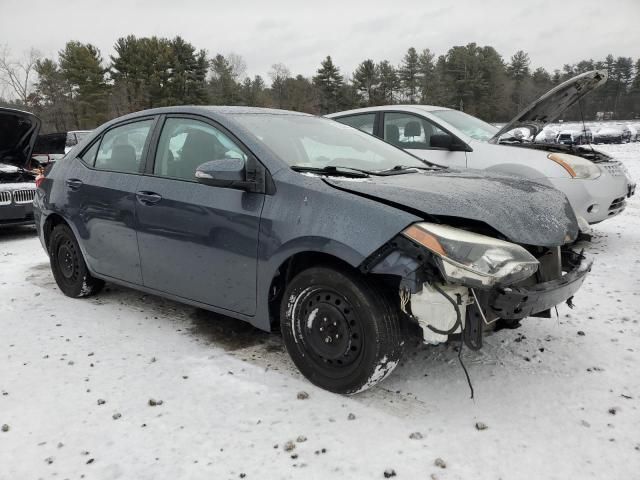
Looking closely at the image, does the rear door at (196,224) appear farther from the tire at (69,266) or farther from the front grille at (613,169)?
the front grille at (613,169)

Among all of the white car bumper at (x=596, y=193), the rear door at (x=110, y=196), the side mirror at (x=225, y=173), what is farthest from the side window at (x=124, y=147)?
the white car bumper at (x=596, y=193)

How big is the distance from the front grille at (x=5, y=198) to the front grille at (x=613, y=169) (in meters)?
7.50

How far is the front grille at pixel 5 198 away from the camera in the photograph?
7113mm

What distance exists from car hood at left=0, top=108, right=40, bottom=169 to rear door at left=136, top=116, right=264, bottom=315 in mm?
4584

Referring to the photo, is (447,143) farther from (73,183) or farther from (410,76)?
(410,76)

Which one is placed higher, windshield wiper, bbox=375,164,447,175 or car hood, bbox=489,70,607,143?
car hood, bbox=489,70,607,143

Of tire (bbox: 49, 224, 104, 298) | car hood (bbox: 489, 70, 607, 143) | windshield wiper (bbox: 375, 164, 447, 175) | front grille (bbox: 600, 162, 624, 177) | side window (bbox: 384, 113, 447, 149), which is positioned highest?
car hood (bbox: 489, 70, 607, 143)

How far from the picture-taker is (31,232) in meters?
8.16

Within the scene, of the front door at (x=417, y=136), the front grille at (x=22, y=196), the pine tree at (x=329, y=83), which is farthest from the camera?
the pine tree at (x=329, y=83)

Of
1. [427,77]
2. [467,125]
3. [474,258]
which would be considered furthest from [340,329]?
[427,77]

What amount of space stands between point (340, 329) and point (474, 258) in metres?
0.80

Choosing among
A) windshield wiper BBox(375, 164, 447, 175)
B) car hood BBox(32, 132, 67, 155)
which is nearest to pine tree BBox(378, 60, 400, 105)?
car hood BBox(32, 132, 67, 155)

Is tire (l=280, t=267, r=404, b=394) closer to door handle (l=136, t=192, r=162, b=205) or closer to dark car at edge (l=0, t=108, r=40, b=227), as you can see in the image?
door handle (l=136, t=192, r=162, b=205)

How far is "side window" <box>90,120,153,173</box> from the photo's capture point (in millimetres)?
3898
